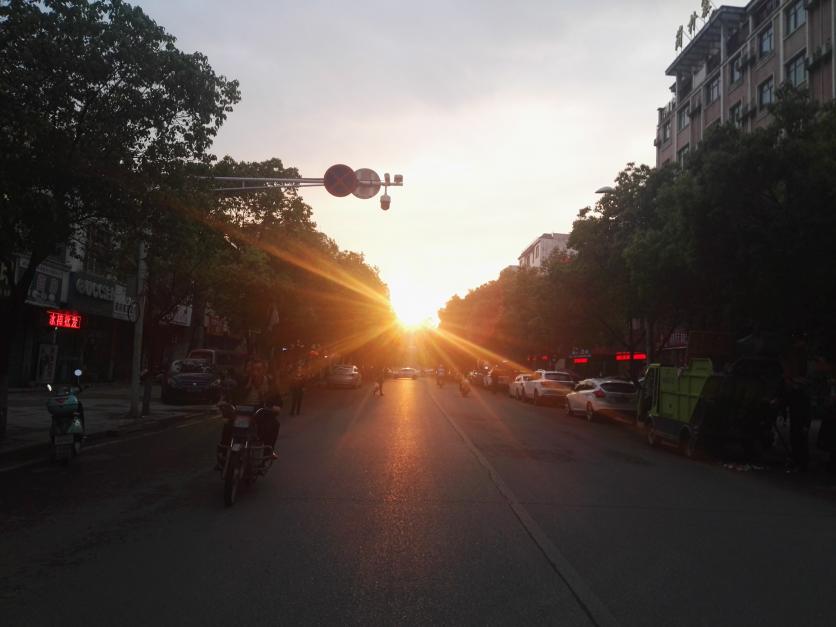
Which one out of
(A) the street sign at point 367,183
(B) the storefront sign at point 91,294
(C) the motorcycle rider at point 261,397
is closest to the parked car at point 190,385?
(B) the storefront sign at point 91,294

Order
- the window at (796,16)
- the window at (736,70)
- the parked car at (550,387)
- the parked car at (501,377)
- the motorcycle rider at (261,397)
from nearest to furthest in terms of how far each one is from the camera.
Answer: the motorcycle rider at (261,397)
the window at (796,16)
the parked car at (550,387)
the window at (736,70)
the parked car at (501,377)

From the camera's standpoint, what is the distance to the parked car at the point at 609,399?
75.5 feet

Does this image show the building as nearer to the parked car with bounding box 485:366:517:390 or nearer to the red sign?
the parked car with bounding box 485:366:517:390

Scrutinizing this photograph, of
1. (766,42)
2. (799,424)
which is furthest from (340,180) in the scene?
(766,42)

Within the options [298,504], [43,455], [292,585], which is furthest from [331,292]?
[292,585]

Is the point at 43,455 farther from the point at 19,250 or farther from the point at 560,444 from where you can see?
the point at 560,444

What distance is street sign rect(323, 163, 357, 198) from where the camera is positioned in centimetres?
1361

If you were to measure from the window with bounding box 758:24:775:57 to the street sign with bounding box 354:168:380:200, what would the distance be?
28111 millimetres

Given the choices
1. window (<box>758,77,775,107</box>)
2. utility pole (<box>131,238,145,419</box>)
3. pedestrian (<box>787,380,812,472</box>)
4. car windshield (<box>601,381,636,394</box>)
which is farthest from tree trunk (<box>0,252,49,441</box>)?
window (<box>758,77,775,107</box>)

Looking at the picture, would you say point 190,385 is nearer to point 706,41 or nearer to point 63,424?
point 63,424

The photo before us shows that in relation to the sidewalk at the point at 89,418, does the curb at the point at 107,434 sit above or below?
below

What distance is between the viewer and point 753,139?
14336mm

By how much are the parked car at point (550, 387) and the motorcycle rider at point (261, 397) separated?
2427 centimetres

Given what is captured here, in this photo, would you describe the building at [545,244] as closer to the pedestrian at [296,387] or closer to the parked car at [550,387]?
the parked car at [550,387]
